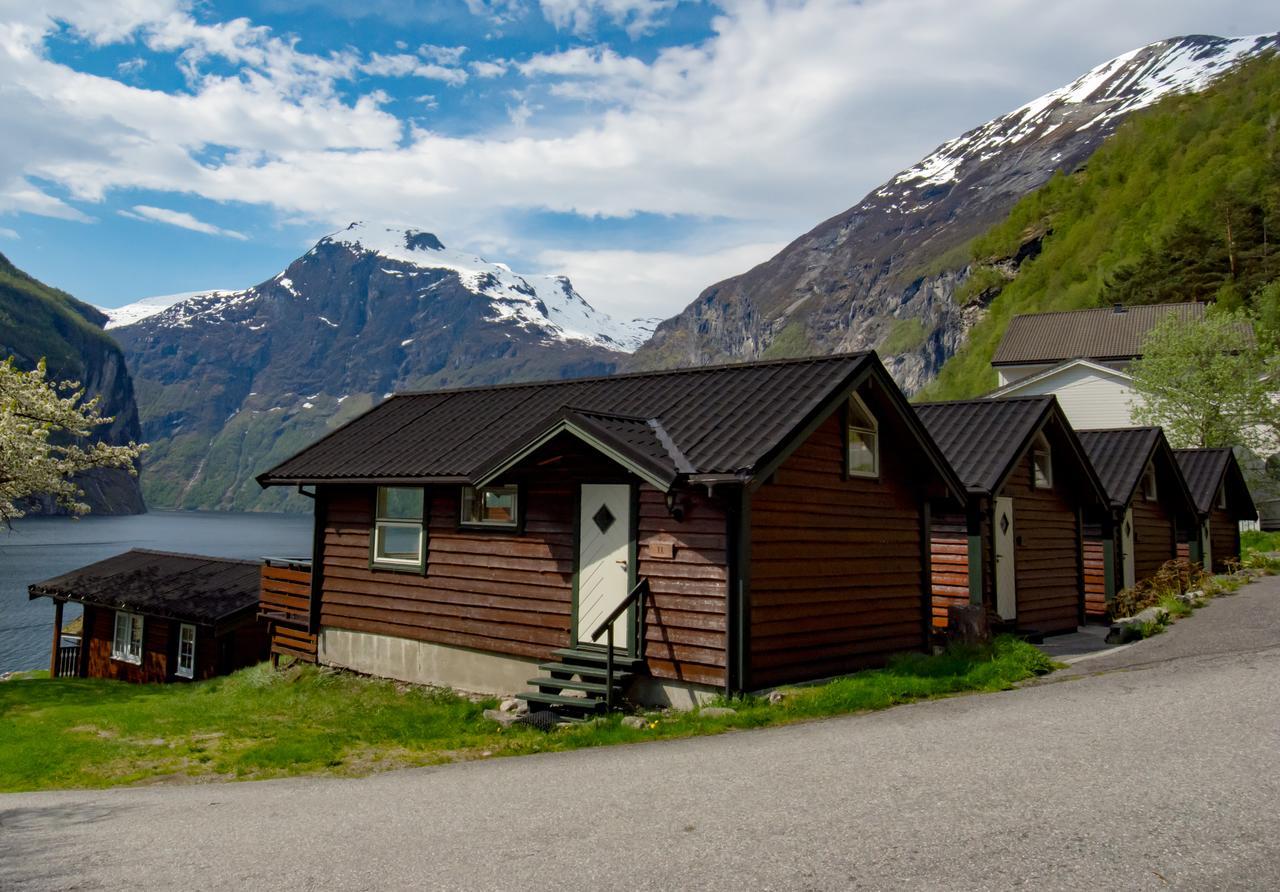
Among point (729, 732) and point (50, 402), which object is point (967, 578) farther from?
point (50, 402)

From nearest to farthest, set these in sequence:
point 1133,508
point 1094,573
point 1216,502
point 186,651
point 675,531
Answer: point 675,531 → point 1094,573 → point 1133,508 → point 186,651 → point 1216,502

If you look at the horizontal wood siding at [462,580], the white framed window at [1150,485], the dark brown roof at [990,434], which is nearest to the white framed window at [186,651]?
the horizontal wood siding at [462,580]

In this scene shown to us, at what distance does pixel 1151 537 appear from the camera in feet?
87.1

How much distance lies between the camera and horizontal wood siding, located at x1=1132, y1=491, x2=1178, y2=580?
83.9 feet

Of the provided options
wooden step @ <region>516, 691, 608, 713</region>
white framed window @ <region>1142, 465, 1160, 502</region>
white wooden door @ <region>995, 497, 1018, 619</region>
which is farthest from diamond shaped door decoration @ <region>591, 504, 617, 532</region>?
white framed window @ <region>1142, 465, 1160, 502</region>

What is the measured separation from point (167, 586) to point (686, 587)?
2368cm

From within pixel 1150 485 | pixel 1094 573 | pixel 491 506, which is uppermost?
pixel 1150 485

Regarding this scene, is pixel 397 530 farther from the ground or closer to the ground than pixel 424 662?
farther from the ground

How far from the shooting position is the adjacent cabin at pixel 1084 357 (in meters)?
52.5

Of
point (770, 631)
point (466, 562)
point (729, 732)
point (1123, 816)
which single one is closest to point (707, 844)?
point (1123, 816)

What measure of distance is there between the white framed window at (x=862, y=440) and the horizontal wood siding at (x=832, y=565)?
0.23m

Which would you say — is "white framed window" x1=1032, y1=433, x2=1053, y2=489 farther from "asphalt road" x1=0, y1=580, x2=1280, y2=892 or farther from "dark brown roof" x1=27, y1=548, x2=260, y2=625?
"dark brown roof" x1=27, y1=548, x2=260, y2=625

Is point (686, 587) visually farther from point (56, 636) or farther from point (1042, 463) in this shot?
point (56, 636)

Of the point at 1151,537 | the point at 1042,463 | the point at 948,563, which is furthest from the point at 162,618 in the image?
the point at 1151,537
